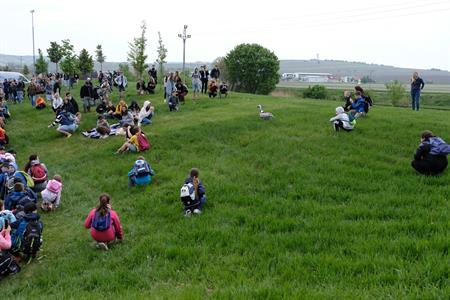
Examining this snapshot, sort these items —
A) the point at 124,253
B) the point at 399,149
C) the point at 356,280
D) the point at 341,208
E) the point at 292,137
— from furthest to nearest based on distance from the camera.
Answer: the point at 292,137 → the point at 399,149 → the point at 341,208 → the point at 124,253 → the point at 356,280

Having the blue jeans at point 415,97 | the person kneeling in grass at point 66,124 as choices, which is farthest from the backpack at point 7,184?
the blue jeans at point 415,97

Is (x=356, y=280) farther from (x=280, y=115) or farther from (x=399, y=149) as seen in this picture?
(x=280, y=115)

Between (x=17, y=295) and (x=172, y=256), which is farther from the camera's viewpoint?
(x=172, y=256)

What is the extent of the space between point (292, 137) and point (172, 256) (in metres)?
8.41

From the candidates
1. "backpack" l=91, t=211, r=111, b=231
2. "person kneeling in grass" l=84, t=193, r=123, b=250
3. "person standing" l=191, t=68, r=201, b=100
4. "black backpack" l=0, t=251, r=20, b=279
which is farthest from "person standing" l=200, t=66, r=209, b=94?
"black backpack" l=0, t=251, r=20, b=279

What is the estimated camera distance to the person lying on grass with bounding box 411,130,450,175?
1030cm

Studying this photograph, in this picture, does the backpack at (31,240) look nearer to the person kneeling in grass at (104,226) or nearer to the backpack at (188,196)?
the person kneeling in grass at (104,226)

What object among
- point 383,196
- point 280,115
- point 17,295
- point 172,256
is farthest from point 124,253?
point 280,115

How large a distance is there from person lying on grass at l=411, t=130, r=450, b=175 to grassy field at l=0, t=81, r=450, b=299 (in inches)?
12.5

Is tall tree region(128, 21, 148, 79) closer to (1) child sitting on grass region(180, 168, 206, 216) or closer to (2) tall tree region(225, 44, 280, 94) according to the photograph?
(2) tall tree region(225, 44, 280, 94)

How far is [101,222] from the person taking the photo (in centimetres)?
905

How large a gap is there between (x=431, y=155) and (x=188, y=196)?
5941mm

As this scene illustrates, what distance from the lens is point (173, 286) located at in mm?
6816

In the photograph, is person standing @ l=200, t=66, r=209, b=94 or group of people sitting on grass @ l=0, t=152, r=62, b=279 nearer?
group of people sitting on grass @ l=0, t=152, r=62, b=279
